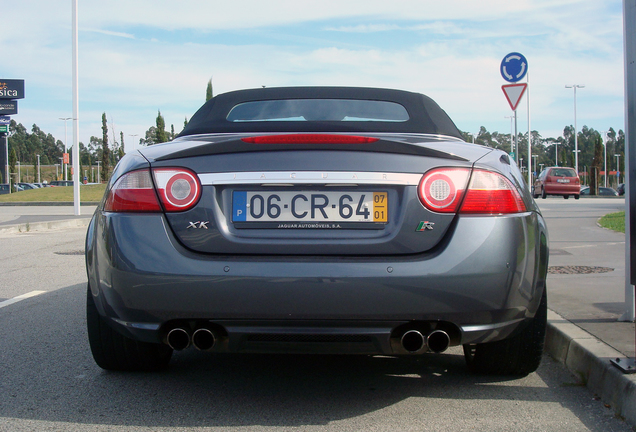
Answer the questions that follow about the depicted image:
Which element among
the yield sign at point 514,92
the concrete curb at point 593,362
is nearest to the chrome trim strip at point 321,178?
the concrete curb at point 593,362

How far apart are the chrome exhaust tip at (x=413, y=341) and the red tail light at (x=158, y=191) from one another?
1020mm

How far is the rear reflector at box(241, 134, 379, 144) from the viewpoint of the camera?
Result: 2.91 m

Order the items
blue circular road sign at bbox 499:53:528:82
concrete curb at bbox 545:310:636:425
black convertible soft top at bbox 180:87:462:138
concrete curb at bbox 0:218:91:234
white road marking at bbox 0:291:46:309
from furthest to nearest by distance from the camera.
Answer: concrete curb at bbox 0:218:91:234 → blue circular road sign at bbox 499:53:528:82 → white road marking at bbox 0:291:46:309 → black convertible soft top at bbox 180:87:462:138 → concrete curb at bbox 545:310:636:425

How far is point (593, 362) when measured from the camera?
11.6 ft

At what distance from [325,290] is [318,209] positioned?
Result: 34cm

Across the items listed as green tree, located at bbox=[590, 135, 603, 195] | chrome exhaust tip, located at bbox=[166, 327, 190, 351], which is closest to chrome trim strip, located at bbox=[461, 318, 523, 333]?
chrome exhaust tip, located at bbox=[166, 327, 190, 351]

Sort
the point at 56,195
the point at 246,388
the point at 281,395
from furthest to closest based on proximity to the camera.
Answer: the point at 56,195, the point at 246,388, the point at 281,395

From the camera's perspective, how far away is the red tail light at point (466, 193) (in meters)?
2.83

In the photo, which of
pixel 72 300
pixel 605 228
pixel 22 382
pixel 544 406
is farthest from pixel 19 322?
pixel 605 228

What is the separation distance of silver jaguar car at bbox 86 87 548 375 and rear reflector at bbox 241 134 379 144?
0.01 m

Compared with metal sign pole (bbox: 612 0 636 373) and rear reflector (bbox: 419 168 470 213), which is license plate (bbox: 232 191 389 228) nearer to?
rear reflector (bbox: 419 168 470 213)

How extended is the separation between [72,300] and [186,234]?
383 cm

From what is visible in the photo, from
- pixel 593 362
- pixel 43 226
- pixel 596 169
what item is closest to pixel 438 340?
pixel 593 362

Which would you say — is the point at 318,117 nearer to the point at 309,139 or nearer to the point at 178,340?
the point at 309,139
